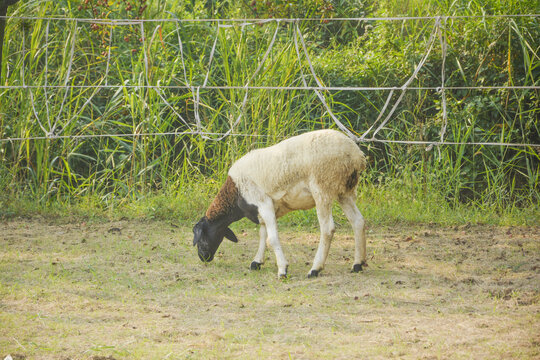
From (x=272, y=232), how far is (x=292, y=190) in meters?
0.37

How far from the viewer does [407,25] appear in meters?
8.65

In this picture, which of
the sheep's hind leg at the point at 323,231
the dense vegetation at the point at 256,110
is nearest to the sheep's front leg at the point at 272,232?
the sheep's hind leg at the point at 323,231

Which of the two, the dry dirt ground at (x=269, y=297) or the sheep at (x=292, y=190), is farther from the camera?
the sheep at (x=292, y=190)

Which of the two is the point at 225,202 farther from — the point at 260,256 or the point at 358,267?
the point at 358,267

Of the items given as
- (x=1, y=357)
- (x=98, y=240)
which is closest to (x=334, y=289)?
(x=1, y=357)

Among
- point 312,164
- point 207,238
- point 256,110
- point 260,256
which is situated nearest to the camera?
point 312,164

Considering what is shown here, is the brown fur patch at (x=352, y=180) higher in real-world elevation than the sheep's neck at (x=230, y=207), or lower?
higher

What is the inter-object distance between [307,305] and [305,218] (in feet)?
9.77

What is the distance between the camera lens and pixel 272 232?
17.2 ft

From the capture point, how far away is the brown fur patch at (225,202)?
5.56 meters

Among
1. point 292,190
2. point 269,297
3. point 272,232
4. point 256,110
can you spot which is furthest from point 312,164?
point 256,110

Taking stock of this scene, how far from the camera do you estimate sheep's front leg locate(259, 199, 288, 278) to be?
5.19 m

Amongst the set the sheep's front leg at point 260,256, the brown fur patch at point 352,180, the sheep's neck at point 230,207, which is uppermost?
the brown fur patch at point 352,180

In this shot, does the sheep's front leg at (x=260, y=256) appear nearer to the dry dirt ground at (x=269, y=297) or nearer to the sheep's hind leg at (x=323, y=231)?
the dry dirt ground at (x=269, y=297)
